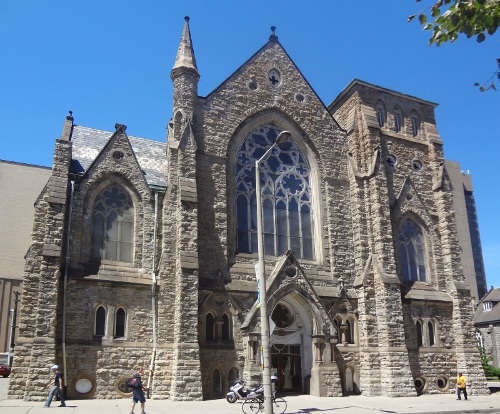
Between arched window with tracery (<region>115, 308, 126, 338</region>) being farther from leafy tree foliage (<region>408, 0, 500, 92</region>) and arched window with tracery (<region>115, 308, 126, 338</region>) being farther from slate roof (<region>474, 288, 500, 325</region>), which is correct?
slate roof (<region>474, 288, 500, 325</region>)

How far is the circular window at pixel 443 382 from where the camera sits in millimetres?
25281

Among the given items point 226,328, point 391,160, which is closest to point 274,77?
point 391,160

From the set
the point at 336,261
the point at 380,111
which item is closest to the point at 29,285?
the point at 336,261

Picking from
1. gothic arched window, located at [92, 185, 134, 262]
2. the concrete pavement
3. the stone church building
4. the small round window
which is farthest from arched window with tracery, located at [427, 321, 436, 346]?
gothic arched window, located at [92, 185, 134, 262]

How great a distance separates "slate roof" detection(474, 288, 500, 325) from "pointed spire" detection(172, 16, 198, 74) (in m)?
43.0

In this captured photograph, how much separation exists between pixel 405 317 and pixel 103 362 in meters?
14.4

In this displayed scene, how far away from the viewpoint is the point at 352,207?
27156 mm

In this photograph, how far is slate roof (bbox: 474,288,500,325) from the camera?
53.4m

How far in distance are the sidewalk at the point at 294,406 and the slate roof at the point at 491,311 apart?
3550 centimetres

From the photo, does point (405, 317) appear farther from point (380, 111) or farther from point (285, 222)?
point (380, 111)

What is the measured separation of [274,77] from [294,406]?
16939 millimetres

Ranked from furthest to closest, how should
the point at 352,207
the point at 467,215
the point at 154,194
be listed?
the point at 467,215
the point at 352,207
the point at 154,194

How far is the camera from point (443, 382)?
25.5m

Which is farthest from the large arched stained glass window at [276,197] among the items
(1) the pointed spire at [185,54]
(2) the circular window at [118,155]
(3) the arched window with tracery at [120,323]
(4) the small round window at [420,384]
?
(4) the small round window at [420,384]
